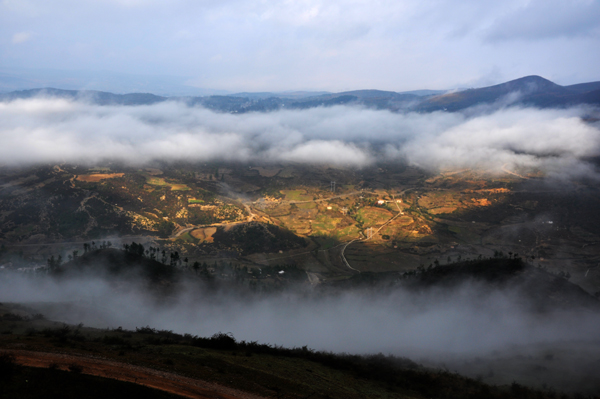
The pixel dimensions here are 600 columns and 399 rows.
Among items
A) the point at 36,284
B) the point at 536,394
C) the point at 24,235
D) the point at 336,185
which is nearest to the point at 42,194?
the point at 24,235

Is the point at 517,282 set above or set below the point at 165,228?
above

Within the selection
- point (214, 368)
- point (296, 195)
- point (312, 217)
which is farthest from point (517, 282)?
point (296, 195)

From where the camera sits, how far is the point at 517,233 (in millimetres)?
125875

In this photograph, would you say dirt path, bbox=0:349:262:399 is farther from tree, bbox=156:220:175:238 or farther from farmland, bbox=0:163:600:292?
tree, bbox=156:220:175:238

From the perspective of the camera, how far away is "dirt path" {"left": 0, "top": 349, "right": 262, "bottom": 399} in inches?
746

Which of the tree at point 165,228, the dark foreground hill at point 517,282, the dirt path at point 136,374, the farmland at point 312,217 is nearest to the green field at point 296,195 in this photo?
the farmland at point 312,217

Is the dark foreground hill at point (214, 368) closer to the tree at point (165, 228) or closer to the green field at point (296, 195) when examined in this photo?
the tree at point (165, 228)

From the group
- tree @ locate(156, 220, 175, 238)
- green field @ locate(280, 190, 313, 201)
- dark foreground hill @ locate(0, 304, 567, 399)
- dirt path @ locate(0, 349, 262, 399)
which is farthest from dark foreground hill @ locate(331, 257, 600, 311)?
green field @ locate(280, 190, 313, 201)

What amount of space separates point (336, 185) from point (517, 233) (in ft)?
292

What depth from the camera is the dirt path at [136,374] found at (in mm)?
18945

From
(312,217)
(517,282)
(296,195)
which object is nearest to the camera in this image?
(517,282)

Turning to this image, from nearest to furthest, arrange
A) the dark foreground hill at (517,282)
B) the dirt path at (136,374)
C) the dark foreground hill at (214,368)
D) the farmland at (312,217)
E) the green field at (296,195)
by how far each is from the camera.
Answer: the dark foreground hill at (214,368)
the dirt path at (136,374)
the dark foreground hill at (517,282)
the farmland at (312,217)
the green field at (296,195)

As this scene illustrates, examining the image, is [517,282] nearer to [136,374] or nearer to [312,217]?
[136,374]

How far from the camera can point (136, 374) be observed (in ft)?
65.2
